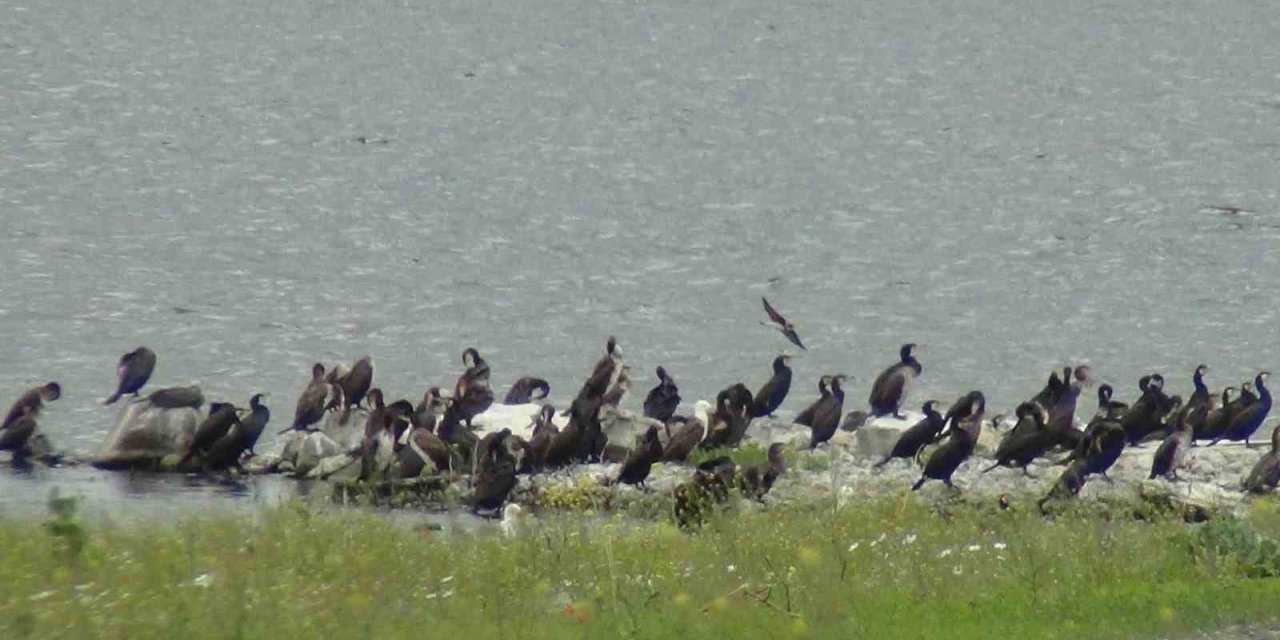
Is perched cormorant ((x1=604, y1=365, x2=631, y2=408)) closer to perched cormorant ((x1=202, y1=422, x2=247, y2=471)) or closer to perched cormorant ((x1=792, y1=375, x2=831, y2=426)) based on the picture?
perched cormorant ((x1=792, y1=375, x2=831, y2=426))

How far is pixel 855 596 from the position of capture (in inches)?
478

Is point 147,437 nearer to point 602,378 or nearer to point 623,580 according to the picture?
point 602,378

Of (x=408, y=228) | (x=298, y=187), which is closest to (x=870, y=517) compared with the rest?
(x=408, y=228)

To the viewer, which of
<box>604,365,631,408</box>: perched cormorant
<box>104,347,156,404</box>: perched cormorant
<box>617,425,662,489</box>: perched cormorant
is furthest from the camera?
<box>104,347,156,404</box>: perched cormorant

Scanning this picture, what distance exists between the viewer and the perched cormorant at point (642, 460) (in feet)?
70.1

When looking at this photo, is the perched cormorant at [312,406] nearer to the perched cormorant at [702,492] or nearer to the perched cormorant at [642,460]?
the perched cormorant at [642,460]

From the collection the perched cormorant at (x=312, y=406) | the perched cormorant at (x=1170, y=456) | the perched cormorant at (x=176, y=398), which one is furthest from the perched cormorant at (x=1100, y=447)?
the perched cormorant at (x=176, y=398)

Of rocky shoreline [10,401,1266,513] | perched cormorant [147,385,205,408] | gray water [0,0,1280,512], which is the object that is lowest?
rocky shoreline [10,401,1266,513]

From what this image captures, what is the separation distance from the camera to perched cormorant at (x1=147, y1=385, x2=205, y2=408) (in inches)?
930

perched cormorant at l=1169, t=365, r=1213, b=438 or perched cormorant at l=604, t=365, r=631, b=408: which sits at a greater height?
perched cormorant at l=604, t=365, r=631, b=408

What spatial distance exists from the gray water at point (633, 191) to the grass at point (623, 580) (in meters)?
9.61

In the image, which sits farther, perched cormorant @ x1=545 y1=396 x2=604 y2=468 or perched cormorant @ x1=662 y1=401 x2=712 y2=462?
perched cormorant @ x1=545 y1=396 x2=604 y2=468

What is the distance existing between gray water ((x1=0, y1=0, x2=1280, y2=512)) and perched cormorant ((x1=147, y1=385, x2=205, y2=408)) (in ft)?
4.31

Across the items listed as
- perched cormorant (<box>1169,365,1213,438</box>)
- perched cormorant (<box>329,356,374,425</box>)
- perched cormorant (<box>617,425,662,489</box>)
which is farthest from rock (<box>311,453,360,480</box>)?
perched cormorant (<box>1169,365,1213,438</box>)
